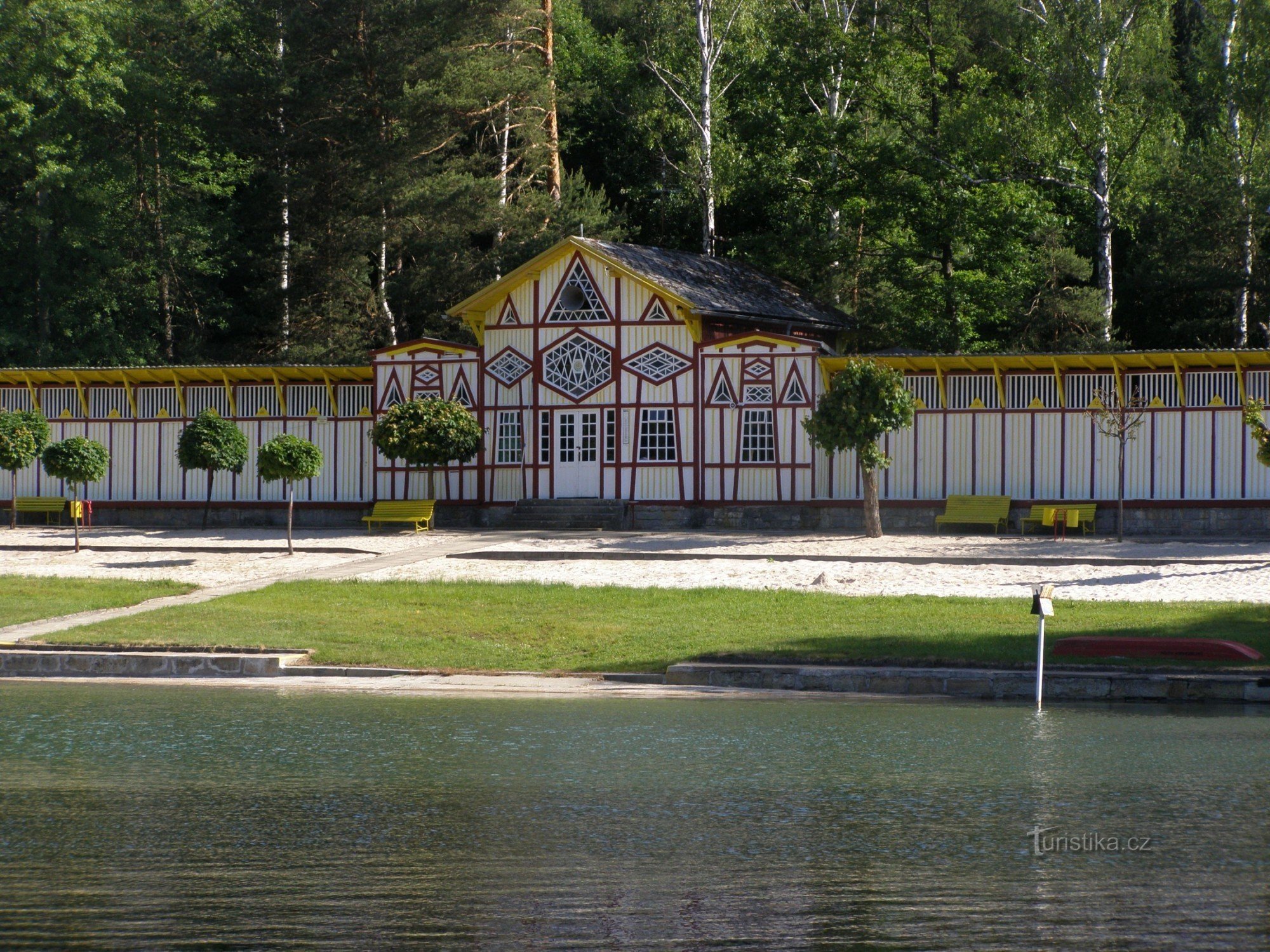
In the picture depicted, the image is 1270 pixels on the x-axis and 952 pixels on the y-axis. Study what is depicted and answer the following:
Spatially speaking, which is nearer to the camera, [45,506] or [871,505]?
[871,505]

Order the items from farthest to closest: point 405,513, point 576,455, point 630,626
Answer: point 576,455, point 405,513, point 630,626

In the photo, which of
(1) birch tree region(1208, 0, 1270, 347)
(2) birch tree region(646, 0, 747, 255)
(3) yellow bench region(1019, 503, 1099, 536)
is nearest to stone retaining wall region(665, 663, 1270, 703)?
(3) yellow bench region(1019, 503, 1099, 536)

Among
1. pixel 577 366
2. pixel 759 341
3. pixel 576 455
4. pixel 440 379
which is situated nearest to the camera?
pixel 759 341

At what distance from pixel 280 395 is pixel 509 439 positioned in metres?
5.77

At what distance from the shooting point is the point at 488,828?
9.22 metres

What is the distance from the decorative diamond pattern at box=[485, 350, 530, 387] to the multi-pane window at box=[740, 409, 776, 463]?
533 centimetres

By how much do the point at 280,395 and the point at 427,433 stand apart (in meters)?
5.17

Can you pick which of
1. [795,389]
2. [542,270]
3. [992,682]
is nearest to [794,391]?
[795,389]

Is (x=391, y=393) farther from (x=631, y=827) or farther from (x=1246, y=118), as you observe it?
(x=631, y=827)

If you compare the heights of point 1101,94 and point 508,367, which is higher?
point 1101,94

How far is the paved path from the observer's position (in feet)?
63.2

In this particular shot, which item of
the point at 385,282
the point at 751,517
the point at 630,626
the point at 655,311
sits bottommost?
the point at 630,626

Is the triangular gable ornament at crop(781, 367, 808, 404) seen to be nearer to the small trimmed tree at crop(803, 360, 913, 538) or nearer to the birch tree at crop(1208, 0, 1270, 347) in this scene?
the small trimmed tree at crop(803, 360, 913, 538)

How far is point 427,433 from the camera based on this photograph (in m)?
32.2
